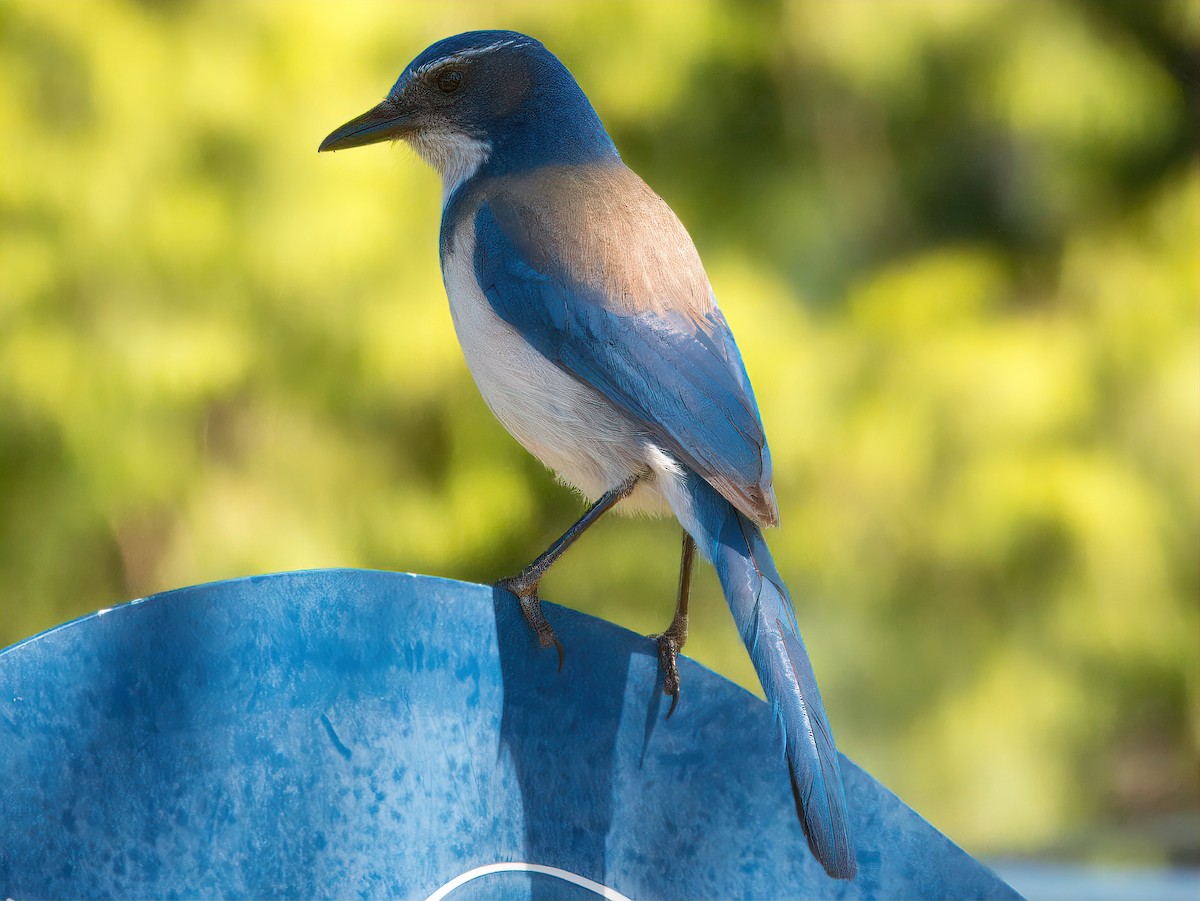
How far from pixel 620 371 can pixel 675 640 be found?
1.06 ft

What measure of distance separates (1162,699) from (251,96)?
2.75m

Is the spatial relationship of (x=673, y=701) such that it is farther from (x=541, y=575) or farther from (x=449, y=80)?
(x=449, y=80)

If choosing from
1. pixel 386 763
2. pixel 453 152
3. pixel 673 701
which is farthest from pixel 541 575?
pixel 453 152

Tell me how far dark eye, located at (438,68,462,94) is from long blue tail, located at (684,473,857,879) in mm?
684

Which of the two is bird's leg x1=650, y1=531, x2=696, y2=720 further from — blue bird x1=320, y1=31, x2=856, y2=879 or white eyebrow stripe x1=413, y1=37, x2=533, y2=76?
white eyebrow stripe x1=413, y1=37, x2=533, y2=76

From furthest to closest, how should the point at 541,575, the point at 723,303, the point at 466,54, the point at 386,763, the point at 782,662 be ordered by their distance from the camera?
the point at 723,303 → the point at 466,54 → the point at 541,575 → the point at 782,662 → the point at 386,763

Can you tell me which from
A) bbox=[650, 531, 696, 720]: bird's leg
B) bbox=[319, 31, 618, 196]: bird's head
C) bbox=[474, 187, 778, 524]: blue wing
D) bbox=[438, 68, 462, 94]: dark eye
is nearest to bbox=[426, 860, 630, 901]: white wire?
bbox=[650, 531, 696, 720]: bird's leg

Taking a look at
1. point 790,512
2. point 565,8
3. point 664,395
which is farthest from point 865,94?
point 664,395

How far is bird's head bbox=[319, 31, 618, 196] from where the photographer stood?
1.84 meters

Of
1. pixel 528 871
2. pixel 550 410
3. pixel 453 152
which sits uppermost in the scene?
pixel 453 152

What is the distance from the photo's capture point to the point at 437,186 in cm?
322

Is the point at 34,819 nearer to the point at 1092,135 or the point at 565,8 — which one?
the point at 565,8

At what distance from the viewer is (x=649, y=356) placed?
1.56 meters

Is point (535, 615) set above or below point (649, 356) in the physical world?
below
